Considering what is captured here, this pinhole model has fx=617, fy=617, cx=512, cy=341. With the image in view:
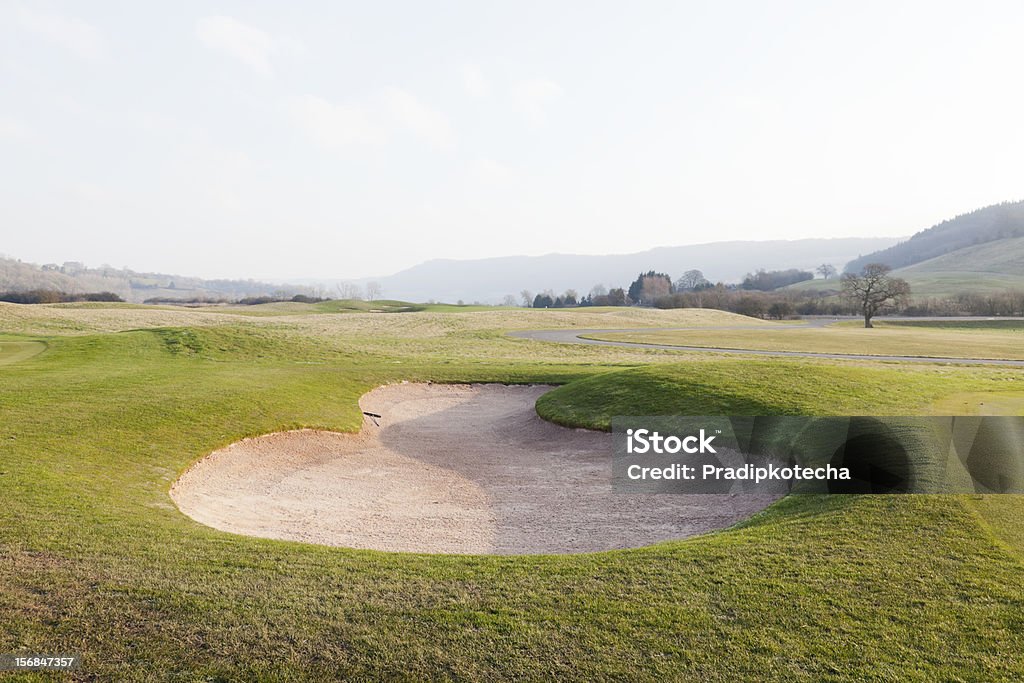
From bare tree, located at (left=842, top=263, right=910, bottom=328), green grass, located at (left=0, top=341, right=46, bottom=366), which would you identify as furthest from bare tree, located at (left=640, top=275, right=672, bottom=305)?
green grass, located at (left=0, top=341, right=46, bottom=366)

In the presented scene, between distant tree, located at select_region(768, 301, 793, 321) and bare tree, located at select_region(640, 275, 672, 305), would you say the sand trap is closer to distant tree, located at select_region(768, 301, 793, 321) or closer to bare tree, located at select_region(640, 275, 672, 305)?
distant tree, located at select_region(768, 301, 793, 321)

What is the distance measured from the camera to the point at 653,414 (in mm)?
19344

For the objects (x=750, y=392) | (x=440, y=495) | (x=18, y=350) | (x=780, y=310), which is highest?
(x=780, y=310)

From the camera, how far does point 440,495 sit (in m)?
14.4

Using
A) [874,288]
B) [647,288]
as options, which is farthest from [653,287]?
[874,288]

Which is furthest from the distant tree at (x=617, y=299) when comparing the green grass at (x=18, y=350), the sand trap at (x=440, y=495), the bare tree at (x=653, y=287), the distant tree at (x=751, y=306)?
the sand trap at (x=440, y=495)

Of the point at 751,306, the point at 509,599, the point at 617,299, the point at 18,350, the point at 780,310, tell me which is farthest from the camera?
the point at 617,299

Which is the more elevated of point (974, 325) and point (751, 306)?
point (751, 306)

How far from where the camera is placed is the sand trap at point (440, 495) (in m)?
11.4

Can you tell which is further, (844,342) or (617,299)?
(617,299)

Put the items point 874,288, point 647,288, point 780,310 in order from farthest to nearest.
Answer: point 647,288
point 780,310
point 874,288

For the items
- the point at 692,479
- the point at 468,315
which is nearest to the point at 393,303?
the point at 468,315

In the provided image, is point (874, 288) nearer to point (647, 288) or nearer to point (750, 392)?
point (750, 392)

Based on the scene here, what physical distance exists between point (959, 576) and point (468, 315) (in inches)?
3021
